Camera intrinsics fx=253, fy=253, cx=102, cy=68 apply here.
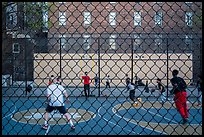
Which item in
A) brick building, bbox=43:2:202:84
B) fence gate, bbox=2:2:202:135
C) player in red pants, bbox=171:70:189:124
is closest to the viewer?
brick building, bbox=43:2:202:84

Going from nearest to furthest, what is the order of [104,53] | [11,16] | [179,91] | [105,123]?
[11,16]
[104,53]
[179,91]
[105,123]

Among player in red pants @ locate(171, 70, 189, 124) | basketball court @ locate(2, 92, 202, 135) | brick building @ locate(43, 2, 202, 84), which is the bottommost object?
basketball court @ locate(2, 92, 202, 135)

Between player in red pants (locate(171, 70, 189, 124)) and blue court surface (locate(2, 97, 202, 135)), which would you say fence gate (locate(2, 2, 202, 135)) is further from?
player in red pants (locate(171, 70, 189, 124))

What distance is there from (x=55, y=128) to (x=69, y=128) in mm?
478

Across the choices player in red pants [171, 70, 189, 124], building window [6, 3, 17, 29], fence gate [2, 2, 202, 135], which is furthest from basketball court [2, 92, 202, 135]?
building window [6, 3, 17, 29]

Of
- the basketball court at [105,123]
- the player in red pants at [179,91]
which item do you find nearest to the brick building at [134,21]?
the player in red pants at [179,91]

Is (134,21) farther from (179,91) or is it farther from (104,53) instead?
(179,91)

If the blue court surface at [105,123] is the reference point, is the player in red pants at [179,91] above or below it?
above

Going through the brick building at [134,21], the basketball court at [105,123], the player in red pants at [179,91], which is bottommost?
the basketball court at [105,123]

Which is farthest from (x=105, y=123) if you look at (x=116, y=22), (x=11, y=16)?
(x=11, y=16)

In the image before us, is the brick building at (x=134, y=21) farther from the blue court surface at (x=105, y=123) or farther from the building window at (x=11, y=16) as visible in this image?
the blue court surface at (x=105, y=123)

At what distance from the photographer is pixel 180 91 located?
686 cm

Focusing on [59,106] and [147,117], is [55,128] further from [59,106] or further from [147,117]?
[147,117]

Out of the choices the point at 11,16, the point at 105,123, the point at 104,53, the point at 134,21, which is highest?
the point at 134,21
